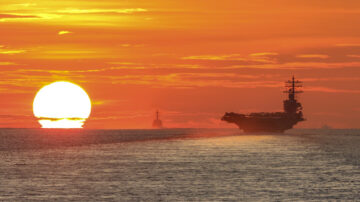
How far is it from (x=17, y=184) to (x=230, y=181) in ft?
62.5

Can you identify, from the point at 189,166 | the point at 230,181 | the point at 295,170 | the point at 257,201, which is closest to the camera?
the point at 257,201

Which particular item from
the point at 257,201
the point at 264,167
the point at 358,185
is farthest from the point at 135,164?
the point at 257,201

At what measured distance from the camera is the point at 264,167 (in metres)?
84.2

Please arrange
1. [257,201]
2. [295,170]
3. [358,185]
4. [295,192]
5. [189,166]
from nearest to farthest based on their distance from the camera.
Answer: [257,201] → [295,192] → [358,185] → [295,170] → [189,166]

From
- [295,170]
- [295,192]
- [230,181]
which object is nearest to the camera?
[295,192]

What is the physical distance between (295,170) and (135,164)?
70.4 feet

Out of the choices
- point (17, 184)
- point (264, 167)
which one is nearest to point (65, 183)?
point (17, 184)

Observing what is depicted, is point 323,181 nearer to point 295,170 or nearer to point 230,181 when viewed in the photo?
point 230,181

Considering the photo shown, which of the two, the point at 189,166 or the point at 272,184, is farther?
the point at 189,166

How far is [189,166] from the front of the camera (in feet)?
282

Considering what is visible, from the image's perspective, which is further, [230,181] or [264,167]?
[264,167]

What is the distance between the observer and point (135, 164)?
90.5 meters

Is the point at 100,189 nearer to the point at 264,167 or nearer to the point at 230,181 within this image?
the point at 230,181

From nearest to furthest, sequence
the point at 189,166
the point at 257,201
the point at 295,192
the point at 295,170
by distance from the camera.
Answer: the point at 257,201 < the point at 295,192 < the point at 295,170 < the point at 189,166
